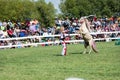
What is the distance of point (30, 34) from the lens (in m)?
31.4

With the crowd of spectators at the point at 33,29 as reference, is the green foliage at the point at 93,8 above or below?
above

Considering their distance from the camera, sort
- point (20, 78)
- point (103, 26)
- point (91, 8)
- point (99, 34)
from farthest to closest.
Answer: point (91, 8), point (103, 26), point (99, 34), point (20, 78)

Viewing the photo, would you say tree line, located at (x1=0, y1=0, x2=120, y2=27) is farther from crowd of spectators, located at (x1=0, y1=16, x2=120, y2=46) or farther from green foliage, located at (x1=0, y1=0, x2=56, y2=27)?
crowd of spectators, located at (x1=0, y1=16, x2=120, y2=46)

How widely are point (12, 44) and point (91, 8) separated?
49.4 m

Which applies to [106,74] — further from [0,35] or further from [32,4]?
[32,4]

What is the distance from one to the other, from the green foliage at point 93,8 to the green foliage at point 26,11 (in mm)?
3918

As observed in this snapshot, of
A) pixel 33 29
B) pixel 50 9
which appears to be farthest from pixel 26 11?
pixel 33 29

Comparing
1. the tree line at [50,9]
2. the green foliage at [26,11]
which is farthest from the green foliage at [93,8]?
the green foliage at [26,11]

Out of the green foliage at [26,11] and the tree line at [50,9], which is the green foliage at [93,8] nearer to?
the tree line at [50,9]

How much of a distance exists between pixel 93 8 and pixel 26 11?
39.7ft

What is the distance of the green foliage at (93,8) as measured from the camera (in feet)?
244

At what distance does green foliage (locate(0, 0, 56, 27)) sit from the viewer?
233 ft

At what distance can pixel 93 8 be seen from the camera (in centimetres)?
7738

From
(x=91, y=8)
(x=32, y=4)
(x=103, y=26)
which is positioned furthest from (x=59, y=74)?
(x=32, y=4)
